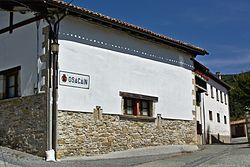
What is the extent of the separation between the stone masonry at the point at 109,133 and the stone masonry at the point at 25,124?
24.1 inches

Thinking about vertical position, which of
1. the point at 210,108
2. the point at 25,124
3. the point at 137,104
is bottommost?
the point at 25,124

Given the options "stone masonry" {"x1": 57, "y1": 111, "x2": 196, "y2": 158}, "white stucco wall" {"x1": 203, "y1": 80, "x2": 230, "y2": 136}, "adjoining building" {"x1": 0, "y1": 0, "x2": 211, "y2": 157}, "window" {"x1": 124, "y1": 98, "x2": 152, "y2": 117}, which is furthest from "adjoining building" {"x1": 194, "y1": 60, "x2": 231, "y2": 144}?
"adjoining building" {"x1": 0, "y1": 0, "x2": 211, "y2": 157}

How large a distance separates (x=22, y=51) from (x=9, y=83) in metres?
1.41

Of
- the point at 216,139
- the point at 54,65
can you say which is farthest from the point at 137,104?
the point at 216,139

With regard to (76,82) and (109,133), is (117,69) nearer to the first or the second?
(76,82)

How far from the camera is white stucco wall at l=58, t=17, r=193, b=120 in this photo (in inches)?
523

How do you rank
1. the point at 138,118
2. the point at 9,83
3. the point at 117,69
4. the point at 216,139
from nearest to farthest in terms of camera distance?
the point at 9,83, the point at 117,69, the point at 138,118, the point at 216,139

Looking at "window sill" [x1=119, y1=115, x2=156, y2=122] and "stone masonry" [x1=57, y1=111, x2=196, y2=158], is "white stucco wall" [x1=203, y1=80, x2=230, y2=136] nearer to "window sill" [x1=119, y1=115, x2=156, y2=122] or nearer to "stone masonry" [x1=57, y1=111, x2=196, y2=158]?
"stone masonry" [x1=57, y1=111, x2=196, y2=158]

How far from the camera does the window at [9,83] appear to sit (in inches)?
543

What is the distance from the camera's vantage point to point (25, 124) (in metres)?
13.0

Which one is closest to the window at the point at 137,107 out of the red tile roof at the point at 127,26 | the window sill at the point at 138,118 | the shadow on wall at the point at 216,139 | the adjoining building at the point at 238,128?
the window sill at the point at 138,118

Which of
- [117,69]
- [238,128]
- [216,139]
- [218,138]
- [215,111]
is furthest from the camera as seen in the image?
[238,128]

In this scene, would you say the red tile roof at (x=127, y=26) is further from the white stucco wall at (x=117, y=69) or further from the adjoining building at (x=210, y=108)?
the adjoining building at (x=210, y=108)

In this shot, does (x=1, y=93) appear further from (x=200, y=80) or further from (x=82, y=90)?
(x=200, y=80)
